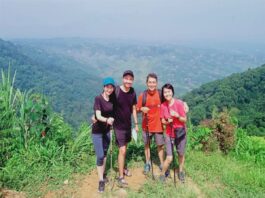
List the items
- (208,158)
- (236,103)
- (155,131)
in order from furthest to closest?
(236,103), (208,158), (155,131)

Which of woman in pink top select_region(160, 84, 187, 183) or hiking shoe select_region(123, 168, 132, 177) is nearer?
woman in pink top select_region(160, 84, 187, 183)

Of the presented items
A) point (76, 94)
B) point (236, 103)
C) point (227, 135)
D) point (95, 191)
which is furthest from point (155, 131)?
point (76, 94)

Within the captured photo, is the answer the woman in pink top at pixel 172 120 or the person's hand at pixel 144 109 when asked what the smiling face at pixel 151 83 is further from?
the person's hand at pixel 144 109

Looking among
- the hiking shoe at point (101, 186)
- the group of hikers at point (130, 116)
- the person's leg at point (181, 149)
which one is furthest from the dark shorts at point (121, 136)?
the person's leg at point (181, 149)

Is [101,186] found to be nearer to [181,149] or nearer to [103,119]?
[103,119]

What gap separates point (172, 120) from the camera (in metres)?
5.18

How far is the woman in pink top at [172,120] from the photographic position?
16.7 feet

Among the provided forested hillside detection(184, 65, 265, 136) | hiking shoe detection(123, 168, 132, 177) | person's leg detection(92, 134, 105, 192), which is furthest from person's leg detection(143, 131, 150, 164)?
forested hillside detection(184, 65, 265, 136)

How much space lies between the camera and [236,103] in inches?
1647

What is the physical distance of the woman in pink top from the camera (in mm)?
5097

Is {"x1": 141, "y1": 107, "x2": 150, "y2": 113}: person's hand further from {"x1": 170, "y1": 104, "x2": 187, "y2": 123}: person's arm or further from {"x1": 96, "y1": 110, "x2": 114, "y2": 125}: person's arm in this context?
{"x1": 96, "y1": 110, "x2": 114, "y2": 125}: person's arm

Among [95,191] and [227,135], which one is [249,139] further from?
[95,191]

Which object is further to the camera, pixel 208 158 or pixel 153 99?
pixel 208 158

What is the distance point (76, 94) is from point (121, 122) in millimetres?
147005
